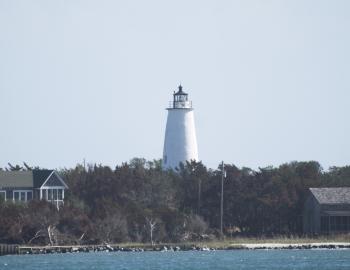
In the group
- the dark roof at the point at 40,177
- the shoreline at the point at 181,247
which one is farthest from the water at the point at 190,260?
the dark roof at the point at 40,177

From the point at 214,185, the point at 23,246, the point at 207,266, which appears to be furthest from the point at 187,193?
the point at 207,266

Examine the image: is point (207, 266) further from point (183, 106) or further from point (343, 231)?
point (183, 106)

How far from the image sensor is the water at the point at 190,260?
8012 cm

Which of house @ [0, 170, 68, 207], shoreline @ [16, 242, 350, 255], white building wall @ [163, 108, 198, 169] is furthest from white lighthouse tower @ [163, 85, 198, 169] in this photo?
shoreline @ [16, 242, 350, 255]

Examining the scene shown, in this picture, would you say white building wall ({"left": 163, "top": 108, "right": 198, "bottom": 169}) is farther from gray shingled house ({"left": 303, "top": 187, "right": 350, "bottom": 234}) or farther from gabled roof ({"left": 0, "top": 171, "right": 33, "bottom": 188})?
gray shingled house ({"left": 303, "top": 187, "right": 350, "bottom": 234})

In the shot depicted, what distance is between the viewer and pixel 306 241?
99562 mm

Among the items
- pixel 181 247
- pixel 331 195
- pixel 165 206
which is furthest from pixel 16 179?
pixel 331 195

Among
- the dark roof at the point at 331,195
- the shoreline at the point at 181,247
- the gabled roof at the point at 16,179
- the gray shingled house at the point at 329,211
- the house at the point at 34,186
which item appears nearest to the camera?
the shoreline at the point at 181,247

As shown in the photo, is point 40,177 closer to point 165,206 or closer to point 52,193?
point 52,193

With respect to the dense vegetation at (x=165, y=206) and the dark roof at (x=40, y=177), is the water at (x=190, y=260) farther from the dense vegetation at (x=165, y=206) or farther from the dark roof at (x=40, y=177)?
the dark roof at (x=40, y=177)

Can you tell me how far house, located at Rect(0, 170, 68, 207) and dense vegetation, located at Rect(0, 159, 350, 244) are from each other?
991mm

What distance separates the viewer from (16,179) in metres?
108

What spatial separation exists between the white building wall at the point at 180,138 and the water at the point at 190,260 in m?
21.1

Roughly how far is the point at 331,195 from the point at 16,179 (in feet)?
72.9
